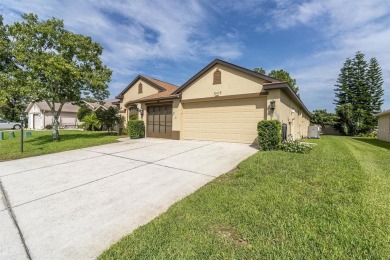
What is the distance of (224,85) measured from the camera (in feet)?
36.9

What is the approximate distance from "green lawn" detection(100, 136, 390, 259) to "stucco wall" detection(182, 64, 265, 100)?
6568 millimetres

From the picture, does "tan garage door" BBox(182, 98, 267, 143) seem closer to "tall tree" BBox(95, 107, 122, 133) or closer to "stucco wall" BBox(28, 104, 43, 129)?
"tall tree" BBox(95, 107, 122, 133)

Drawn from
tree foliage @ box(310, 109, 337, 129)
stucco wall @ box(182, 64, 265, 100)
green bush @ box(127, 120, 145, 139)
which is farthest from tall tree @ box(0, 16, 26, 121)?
tree foliage @ box(310, 109, 337, 129)

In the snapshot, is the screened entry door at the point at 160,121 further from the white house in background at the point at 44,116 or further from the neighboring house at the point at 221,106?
the white house in background at the point at 44,116

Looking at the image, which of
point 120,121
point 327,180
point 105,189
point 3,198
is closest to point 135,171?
point 105,189

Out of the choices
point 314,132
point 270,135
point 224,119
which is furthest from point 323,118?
point 270,135

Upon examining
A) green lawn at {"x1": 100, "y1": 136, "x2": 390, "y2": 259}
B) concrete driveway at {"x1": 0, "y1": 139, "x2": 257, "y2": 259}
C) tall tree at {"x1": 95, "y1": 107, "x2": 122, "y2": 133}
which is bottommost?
concrete driveway at {"x1": 0, "y1": 139, "x2": 257, "y2": 259}

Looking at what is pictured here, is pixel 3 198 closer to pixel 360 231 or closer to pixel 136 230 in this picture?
pixel 136 230

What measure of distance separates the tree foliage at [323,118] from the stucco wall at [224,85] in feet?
77.5

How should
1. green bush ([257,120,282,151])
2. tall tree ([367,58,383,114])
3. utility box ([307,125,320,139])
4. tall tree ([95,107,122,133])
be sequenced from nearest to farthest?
green bush ([257,120,282,151]) < tall tree ([95,107,122,133]) < utility box ([307,125,320,139]) < tall tree ([367,58,383,114])

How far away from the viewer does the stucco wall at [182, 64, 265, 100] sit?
10398 mm

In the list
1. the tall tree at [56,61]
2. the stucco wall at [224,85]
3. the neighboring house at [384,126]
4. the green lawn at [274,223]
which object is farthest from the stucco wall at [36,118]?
the neighboring house at [384,126]

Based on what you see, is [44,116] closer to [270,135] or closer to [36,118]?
[36,118]

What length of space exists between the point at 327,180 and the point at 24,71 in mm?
16174
